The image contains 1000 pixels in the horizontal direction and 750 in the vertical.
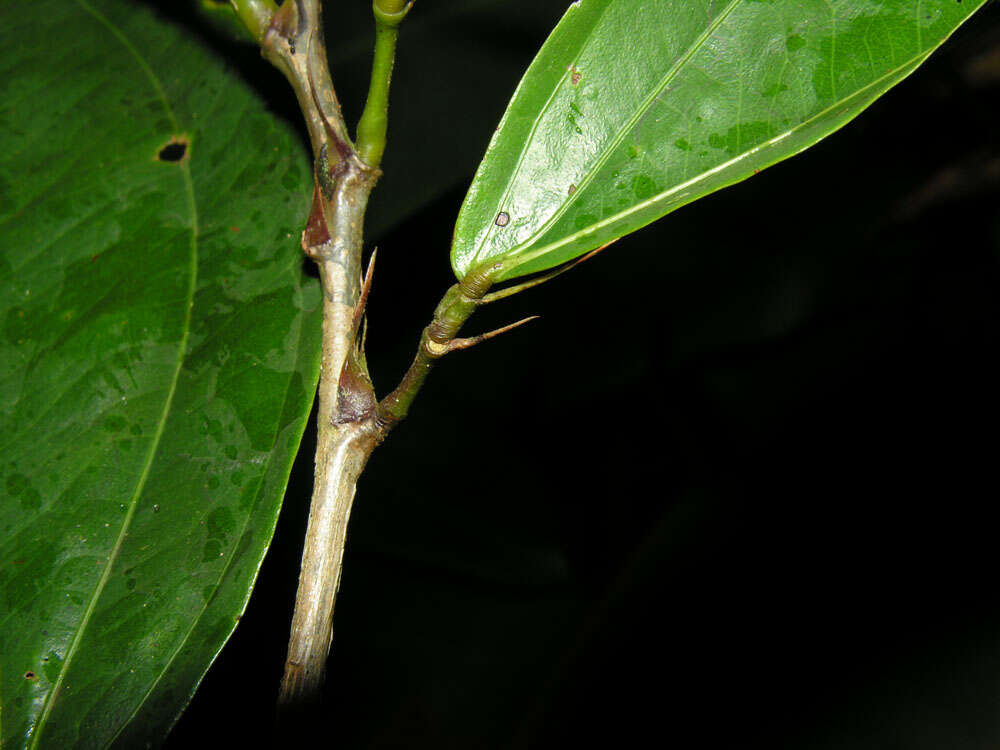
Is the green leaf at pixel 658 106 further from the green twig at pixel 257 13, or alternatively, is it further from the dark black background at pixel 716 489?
the dark black background at pixel 716 489

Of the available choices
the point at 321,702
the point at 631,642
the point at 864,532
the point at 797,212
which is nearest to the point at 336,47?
the point at 321,702

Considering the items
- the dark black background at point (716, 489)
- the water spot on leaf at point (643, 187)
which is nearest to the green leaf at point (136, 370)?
the water spot on leaf at point (643, 187)

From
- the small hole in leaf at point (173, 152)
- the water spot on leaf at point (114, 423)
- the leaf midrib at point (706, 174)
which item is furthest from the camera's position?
the small hole in leaf at point (173, 152)

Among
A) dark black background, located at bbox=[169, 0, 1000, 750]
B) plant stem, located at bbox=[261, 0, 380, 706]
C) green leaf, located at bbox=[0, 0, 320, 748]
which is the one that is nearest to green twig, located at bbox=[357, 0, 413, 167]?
plant stem, located at bbox=[261, 0, 380, 706]

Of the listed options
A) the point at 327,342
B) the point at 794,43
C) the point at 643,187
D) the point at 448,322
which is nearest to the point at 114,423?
the point at 327,342

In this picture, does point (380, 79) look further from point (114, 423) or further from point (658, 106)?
point (114, 423)

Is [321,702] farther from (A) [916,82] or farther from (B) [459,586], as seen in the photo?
(A) [916,82]
